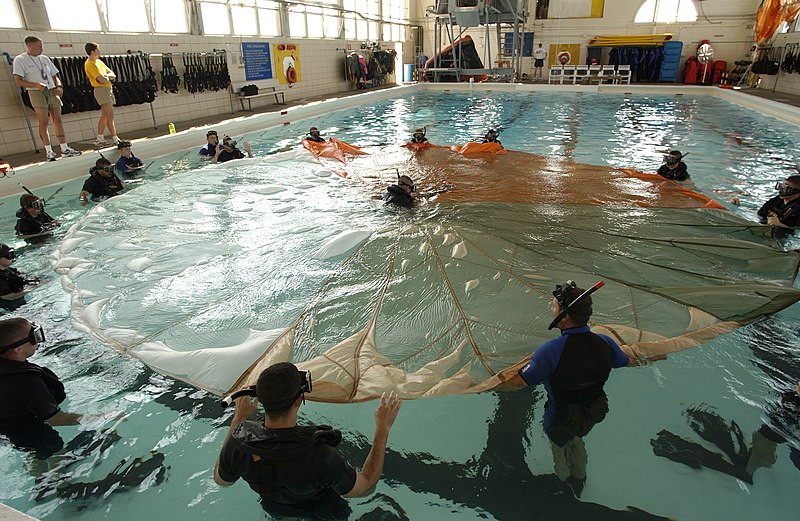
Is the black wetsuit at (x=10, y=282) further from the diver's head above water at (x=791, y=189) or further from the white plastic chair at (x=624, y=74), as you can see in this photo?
the white plastic chair at (x=624, y=74)

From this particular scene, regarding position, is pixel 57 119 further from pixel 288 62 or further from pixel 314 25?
pixel 314 25

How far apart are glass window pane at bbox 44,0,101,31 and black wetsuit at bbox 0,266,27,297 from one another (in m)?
7.68

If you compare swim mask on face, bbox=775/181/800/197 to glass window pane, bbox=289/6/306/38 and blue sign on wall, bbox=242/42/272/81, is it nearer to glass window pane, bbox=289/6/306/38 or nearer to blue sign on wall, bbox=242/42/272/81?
blue sign on wall, bbox=242/42/272/81

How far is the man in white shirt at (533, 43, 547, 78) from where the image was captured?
2294 cm

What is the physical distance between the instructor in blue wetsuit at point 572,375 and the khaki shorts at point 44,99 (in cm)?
922

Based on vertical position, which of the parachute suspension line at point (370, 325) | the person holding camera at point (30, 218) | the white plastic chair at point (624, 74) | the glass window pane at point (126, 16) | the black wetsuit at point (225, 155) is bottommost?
the parachute suspension line at point (370, 325)

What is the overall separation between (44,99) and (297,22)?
10774mm

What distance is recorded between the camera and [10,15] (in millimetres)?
8359

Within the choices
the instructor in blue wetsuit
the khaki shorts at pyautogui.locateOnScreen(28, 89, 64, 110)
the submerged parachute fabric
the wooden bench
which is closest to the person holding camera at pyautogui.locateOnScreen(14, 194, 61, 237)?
the submerged parachute fabric

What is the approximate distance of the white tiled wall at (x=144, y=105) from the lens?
845cm

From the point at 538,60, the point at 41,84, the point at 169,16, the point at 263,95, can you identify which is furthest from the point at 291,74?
the point at 538,60

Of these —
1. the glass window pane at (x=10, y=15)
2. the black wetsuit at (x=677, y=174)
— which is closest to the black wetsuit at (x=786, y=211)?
the black wetsuit at (x=677, y=174)

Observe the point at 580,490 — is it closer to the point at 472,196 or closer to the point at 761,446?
the point at 761,446

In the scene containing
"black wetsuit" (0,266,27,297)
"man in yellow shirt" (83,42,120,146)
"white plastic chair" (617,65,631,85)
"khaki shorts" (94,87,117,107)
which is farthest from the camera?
"white plastic chair" (617,65,631,85)
